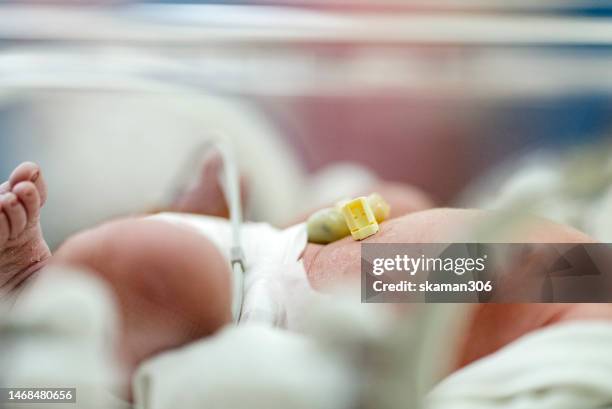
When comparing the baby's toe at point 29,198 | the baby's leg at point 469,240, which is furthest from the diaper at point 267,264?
the baby's toe at point 29,198

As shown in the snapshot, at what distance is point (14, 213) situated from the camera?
0.60 meters

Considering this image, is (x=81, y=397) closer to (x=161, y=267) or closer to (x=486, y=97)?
(x=161, y=267)

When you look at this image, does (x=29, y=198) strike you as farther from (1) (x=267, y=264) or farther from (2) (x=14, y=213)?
(1) (x=267, y=264)

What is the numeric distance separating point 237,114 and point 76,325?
0.94 feet

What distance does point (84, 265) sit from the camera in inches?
22.8

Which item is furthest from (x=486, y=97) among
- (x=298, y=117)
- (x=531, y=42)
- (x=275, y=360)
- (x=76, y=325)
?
(x=76, y=325)

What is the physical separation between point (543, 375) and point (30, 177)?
535 millimetres

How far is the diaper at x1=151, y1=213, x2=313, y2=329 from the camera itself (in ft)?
1.97

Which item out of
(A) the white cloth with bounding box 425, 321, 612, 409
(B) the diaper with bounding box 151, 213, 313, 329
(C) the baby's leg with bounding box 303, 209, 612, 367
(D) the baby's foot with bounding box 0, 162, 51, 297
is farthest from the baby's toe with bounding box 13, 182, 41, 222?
(A) the white cloth with bounding box 425, 321, 612, 409

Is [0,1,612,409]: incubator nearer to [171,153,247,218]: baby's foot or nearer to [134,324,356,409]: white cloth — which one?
[171,153,247,218]: baby's foot

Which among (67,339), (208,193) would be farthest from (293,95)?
(67,339)

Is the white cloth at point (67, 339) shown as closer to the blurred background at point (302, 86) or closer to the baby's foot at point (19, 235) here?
the baby's foot at point (19, 235)

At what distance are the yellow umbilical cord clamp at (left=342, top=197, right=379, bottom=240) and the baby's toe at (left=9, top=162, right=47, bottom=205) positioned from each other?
0.32 meters

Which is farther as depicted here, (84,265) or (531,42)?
(531,42)
